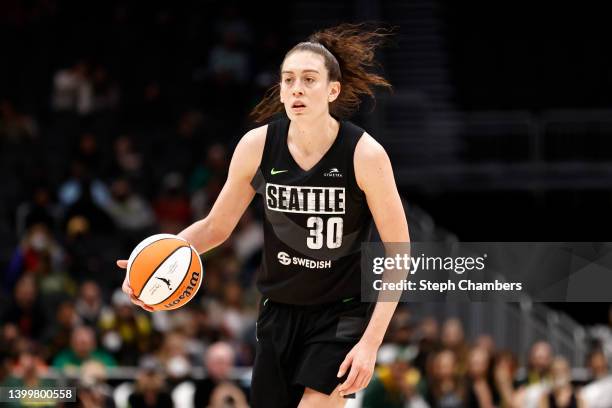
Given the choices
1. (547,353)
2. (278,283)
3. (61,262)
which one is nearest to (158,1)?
(61,262)

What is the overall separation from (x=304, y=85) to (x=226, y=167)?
32.3 ft

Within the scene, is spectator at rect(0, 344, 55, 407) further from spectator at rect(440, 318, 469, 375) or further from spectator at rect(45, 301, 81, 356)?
spectator at rect(440, 318, 469, 375)

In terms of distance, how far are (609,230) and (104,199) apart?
7.75m

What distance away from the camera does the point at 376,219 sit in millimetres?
5578

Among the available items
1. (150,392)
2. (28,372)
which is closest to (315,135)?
(150,392)

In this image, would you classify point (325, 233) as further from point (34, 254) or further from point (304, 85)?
point (34, 254)

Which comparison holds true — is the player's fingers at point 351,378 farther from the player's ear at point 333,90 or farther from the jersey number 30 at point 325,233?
the player's ear at point 333,90

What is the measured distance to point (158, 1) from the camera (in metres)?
19.1

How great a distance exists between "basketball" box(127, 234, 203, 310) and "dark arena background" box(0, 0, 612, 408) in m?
2.64

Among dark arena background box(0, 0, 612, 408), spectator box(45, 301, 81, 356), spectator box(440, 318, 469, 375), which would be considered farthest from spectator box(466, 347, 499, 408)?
spectator box(45, 301, 81, 356)

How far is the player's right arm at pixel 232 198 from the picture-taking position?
581 centimetres

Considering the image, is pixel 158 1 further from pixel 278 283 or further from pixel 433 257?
pixel 278 283

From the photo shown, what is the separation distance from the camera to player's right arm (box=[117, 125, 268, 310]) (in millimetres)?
5812

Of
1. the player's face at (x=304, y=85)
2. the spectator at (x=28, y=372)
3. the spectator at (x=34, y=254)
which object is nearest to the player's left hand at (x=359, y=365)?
the player's face at (x=304, y=85)
